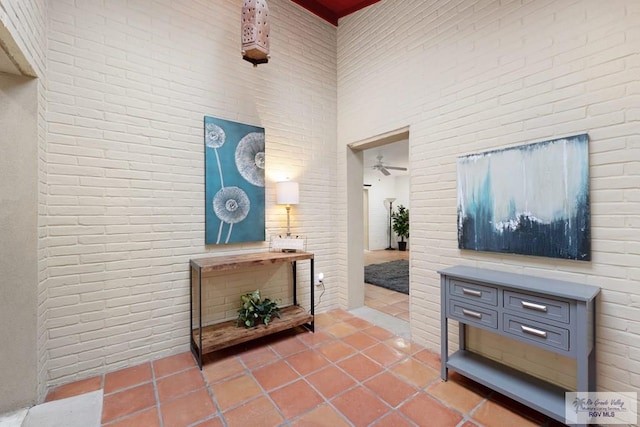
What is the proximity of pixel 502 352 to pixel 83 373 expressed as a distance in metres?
3.28

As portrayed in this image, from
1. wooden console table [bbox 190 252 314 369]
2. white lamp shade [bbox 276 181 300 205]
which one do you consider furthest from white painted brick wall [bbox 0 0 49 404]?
white lamp shade [bbox 276 181 300 205]

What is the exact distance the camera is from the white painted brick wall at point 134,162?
2.04m

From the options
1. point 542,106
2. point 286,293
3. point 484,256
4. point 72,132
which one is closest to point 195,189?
point 72,132

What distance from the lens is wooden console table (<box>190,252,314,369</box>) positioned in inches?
90.8

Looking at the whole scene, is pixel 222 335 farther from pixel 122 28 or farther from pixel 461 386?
pixel 122 28

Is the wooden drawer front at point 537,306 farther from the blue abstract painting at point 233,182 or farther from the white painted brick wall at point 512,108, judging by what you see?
the blue abstract painting at point 233,182

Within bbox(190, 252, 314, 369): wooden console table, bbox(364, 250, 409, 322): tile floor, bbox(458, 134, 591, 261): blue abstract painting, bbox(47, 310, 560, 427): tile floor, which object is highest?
bbox(458, 134, 591, 261): blue abstract painting

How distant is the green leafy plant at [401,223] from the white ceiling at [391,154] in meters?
1.59

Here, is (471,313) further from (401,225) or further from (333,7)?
(401,225)

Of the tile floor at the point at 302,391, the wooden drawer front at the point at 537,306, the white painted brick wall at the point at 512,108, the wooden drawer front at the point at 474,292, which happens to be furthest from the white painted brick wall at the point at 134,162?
the wooden drawer front at the point at 537,306

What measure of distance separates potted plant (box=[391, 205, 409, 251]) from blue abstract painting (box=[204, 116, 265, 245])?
6950 millimetres

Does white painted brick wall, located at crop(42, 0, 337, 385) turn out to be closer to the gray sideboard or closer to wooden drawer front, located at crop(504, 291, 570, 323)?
the gray sideboard
